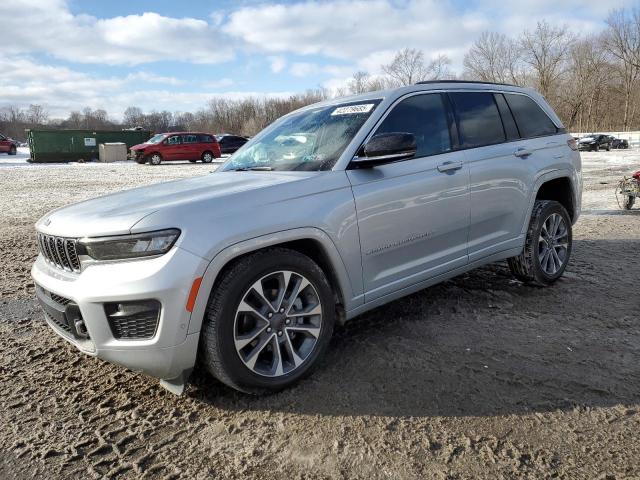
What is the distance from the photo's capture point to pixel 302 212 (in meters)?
2.85

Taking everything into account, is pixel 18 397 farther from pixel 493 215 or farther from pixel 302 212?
pixel 493 215

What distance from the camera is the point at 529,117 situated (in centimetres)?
462

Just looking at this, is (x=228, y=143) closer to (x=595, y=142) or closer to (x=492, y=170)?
(x=595, y=142)

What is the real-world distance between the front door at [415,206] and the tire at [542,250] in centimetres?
97

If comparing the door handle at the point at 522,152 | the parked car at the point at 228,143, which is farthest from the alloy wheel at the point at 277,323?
the parked car at the point at 228,143

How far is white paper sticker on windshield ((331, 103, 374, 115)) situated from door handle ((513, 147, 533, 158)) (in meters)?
1.51

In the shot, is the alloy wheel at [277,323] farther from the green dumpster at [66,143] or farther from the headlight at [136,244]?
the green dumpster at [66,143]

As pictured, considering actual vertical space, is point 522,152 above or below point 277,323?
above

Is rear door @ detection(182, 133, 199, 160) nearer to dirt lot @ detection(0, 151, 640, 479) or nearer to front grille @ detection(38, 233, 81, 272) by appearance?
dirt lot @ detection(0, 151, 640, 479)

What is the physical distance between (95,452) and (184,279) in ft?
3.10

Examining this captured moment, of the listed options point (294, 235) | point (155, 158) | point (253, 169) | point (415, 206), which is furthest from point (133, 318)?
point (155, 158)

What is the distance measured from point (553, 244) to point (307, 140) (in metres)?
2.68

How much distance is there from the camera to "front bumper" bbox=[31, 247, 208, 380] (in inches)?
94.0

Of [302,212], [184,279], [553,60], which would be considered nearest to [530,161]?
[302,212]
